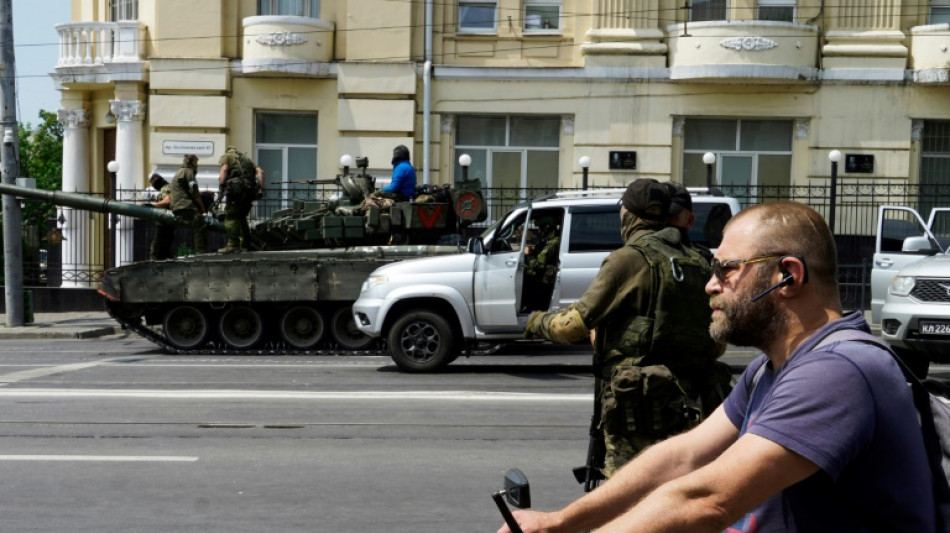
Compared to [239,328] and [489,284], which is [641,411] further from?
[239,328]

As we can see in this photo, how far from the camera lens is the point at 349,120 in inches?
989

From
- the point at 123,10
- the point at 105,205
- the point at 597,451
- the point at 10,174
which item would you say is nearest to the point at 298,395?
the point at 597,451

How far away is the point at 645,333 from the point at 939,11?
21.6 meters

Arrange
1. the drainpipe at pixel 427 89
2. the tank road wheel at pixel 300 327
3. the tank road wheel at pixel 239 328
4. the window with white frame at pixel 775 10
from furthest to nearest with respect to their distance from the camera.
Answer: the drainpipe at pixel 427 89 < the window with white frame at pixel 775 10 < the tank road wheel at pixel 239 328 < the tank road wheel at pixel 300 327

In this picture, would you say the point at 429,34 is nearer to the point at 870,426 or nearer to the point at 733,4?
the point at 733,4

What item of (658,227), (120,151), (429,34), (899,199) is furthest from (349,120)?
(658,227)

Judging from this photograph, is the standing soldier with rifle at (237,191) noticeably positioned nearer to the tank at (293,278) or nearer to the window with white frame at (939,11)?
the tank at (293,278)

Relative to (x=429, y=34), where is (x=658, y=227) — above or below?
below

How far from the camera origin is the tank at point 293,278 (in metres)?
16.7

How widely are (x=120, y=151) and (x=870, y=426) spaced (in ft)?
80.4

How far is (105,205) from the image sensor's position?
1925 centimetres

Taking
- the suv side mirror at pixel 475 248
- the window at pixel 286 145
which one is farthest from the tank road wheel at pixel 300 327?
the window at pixel 286 145

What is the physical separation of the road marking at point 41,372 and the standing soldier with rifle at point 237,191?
10.1 ft

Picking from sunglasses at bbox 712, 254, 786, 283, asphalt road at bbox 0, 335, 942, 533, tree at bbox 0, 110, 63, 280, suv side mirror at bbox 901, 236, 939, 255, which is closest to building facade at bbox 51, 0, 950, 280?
suv side mirror at bbox 901, 236, 939, 255
